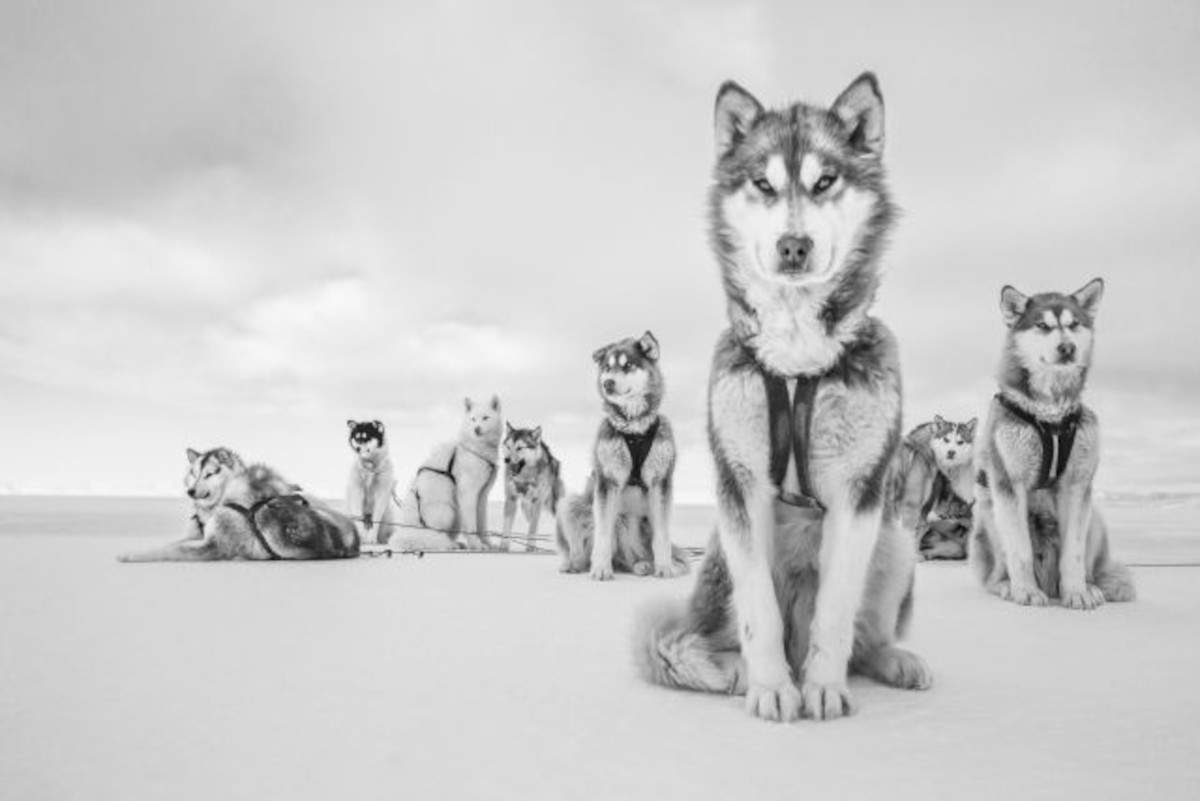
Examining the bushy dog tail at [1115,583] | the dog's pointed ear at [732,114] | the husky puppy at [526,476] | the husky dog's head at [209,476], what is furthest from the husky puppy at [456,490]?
the dog's pointed ear at [732,114]

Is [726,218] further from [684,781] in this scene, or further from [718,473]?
[684,781]

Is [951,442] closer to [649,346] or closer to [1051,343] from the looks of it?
[1051,343]

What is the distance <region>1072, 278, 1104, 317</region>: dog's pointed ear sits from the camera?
5.90 meters

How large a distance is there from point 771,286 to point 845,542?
917 millimetres

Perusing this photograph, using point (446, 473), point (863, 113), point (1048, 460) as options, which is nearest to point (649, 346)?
point (1048, 460)

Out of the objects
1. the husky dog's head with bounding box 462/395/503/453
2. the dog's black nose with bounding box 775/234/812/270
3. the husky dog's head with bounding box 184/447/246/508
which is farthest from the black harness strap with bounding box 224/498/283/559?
the dog's black nose with bounding box 775/234/812/270

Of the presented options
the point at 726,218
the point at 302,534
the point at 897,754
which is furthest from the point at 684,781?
the point at 302,534

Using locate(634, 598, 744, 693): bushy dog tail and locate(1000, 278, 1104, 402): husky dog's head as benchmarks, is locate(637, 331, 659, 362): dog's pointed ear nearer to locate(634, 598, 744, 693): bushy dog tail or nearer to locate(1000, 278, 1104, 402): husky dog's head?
locate(1000, 278, 1104, 402): husky dog's head

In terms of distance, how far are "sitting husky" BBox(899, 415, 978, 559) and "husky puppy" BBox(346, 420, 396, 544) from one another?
6.79 m

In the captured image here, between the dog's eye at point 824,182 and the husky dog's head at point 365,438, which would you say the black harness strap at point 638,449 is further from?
the husky dog's head at point 365,438

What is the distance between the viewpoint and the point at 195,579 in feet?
21.5

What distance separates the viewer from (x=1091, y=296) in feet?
19.4

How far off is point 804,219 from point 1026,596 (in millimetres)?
3921

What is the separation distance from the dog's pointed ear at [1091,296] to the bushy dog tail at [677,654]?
13.9 feet
